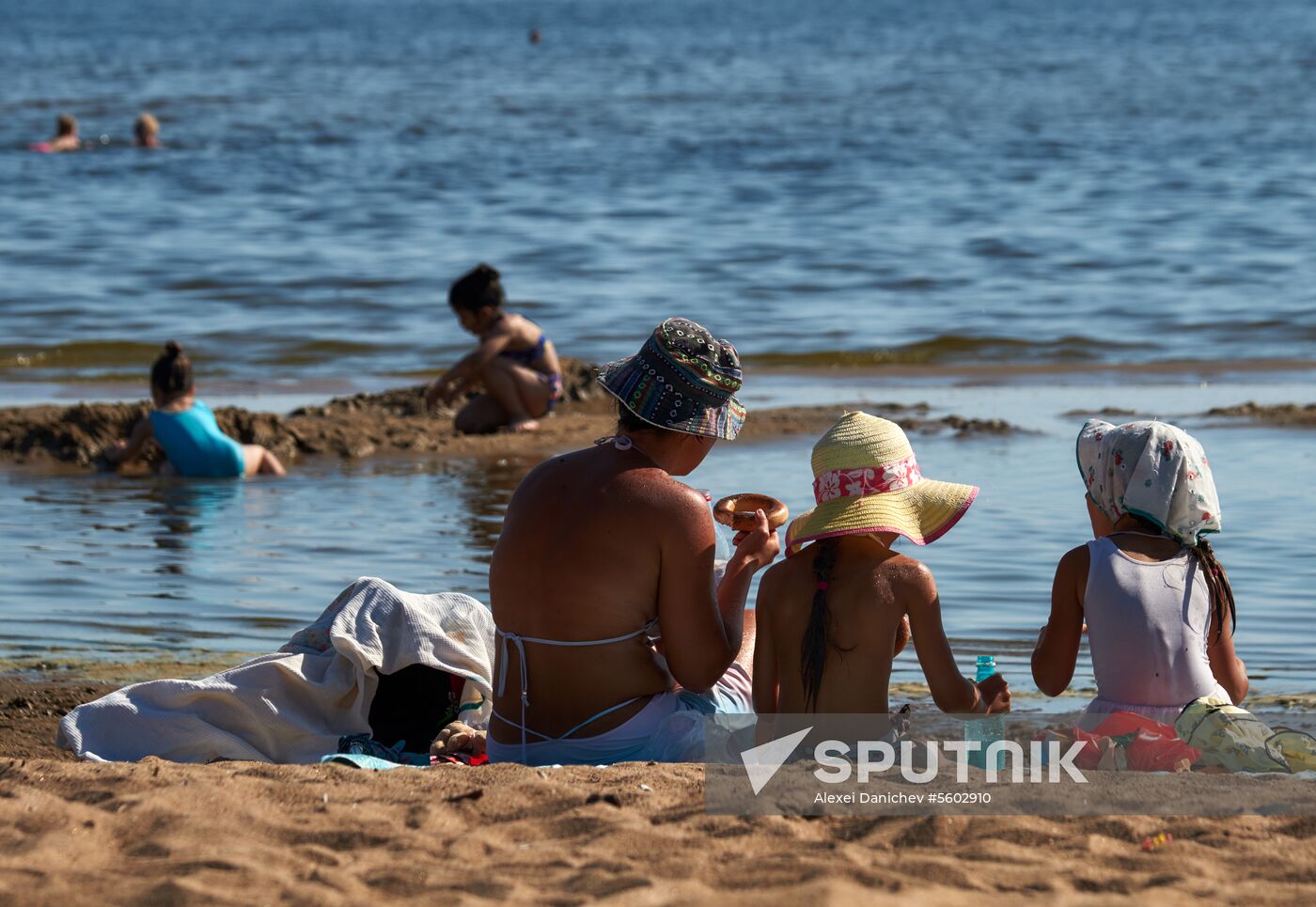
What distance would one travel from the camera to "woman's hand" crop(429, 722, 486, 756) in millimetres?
4320

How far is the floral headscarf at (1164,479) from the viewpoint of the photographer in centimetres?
388

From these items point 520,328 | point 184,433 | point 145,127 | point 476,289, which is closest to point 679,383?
point 184,433

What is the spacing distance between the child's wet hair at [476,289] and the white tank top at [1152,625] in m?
6.17

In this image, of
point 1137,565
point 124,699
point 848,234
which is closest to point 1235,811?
point 1137,565

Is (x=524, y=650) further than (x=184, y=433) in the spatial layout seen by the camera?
No

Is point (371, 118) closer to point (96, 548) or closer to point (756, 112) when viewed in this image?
point (756, 112)

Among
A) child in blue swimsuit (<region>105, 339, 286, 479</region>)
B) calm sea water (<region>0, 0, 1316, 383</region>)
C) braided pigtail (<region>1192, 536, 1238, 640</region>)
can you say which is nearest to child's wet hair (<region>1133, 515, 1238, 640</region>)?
braided pigtail (<region>1192, 536, 1238, 640</region>)

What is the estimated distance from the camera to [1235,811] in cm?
345

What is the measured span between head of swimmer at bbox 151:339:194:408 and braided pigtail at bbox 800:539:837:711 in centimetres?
564

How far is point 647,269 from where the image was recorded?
52.6 ft

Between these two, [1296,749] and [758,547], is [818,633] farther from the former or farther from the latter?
[1296,749]

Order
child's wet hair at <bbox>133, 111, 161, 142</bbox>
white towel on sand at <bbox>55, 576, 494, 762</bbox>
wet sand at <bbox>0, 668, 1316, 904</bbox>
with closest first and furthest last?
wet sand at <bbox>0, 668, 1316, 904</bbox> → white towel on sand at <bbox>55, 576, 494, 762</bbox> → child's wet hair at <bbox>133, 111, 161, 142</bbox>

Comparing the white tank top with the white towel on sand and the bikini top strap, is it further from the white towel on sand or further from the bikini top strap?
the white towel on sand

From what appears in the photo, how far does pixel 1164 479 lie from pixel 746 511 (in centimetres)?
101
